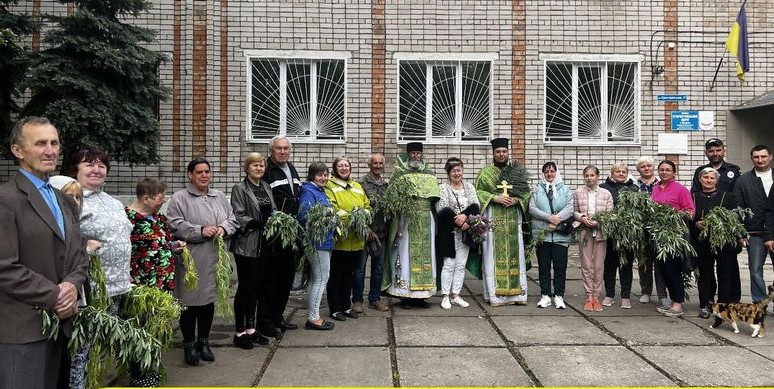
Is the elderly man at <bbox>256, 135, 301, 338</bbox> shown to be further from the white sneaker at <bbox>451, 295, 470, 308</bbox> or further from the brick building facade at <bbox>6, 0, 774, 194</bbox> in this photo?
the brick building facade at <bbox>6, 0, 774, 194</bbox>

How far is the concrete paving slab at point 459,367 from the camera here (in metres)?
4.29

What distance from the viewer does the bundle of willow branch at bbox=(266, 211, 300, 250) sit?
511 cm

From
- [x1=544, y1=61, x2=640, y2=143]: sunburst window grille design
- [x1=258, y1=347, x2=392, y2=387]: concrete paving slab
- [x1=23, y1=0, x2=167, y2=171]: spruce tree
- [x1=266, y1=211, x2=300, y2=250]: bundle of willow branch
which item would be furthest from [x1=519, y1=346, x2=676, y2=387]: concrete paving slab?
[x1=23, y1=0, x2=167, y2=171]: spruce tree

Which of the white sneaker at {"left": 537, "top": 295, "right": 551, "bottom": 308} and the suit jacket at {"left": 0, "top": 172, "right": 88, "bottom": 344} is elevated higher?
the suit jacket at {"left": 0, "top": 172, "right": 88, "bottom": 344}

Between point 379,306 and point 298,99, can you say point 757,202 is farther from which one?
point 298,99

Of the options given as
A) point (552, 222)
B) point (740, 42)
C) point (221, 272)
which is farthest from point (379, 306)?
point (740, 42)

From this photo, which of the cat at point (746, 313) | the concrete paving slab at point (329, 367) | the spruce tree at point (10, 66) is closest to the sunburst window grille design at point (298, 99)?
the spruce tree at point (10, 66)

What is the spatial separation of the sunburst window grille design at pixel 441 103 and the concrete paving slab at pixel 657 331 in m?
5.52

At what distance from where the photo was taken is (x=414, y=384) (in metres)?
4.23

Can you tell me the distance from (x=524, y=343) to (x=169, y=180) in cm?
805

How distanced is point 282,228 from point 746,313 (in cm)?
476

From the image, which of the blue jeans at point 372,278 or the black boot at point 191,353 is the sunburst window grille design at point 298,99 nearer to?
the blue jeans at point 372,278

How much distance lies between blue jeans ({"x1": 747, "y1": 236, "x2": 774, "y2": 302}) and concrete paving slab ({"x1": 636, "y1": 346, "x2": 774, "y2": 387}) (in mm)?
1698

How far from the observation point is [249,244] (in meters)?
5.04
